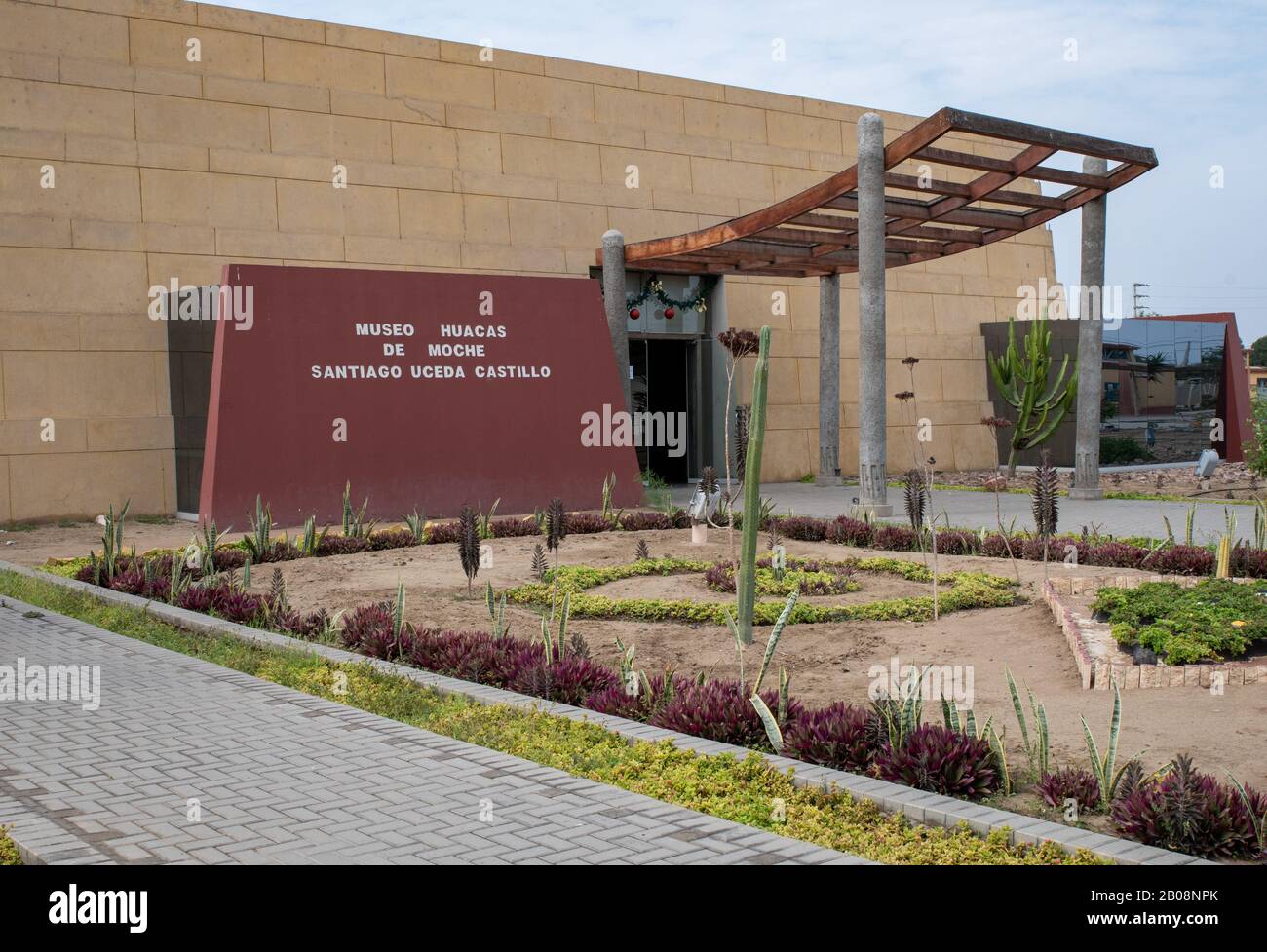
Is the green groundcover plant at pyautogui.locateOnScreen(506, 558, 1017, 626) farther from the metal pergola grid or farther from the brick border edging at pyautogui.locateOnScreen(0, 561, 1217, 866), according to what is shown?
the metal pergola grid

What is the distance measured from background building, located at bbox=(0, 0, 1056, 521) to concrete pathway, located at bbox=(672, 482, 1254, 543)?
4.07m

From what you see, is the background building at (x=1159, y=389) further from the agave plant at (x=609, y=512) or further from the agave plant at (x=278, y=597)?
the agave plant at (x=278, y=597)

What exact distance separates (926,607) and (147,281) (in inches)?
512

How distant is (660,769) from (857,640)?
3.16 meters

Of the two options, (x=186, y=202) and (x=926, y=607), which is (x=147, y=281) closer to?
(x=186, y=202)

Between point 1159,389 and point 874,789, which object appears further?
point 1159,389

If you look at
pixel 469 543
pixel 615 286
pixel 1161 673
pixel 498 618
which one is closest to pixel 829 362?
pixel 615 286

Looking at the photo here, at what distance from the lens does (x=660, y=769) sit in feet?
17.0

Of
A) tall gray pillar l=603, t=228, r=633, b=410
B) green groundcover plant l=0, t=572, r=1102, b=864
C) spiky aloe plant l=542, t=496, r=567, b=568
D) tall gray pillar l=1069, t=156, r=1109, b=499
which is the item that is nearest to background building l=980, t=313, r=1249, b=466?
tall gray pillar l=1069, t=156, r=1109, b=499

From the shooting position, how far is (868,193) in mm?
14922

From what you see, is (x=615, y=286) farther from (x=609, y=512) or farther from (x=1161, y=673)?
(x=1161, y=673)

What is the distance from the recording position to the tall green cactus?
2150 cm

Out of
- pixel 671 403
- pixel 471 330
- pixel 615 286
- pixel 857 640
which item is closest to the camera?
pixel 857 640

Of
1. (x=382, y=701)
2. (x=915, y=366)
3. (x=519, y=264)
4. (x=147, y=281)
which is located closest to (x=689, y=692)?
(x=382, y=701)
